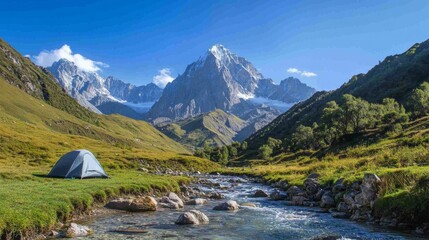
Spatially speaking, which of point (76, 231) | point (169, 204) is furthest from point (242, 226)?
point (76, 231)

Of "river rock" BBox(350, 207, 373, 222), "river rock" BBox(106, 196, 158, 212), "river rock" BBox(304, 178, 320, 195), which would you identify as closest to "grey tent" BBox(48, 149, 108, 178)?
"river rock" BBox(106, 196, 158, 212)

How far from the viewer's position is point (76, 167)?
141ft

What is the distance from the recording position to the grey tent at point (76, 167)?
42656 millimetres

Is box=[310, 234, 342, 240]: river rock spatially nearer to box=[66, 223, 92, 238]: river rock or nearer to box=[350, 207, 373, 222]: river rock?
box=[350, 207, 373, 222]: river rock

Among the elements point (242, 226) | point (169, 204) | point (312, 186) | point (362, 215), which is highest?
point (312, 186)

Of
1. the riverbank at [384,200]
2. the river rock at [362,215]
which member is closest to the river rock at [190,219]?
the riverbank at [384,200]

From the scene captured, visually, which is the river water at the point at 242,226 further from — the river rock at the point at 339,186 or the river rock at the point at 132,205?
the river rock at the point at 339,186

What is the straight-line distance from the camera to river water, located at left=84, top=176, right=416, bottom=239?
2200cm

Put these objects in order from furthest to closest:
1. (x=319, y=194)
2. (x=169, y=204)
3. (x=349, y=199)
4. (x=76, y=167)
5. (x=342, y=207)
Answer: (x=76, y=167), (x=319, y=194), (x=169, y=204), (x=342, y=207), (x=349, y=199)

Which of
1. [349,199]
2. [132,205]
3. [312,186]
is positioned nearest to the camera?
[349,199]

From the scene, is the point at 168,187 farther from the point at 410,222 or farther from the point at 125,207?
the point at 410,222

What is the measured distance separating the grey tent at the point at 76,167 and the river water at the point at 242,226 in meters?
15.6

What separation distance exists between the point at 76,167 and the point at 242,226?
26002mm

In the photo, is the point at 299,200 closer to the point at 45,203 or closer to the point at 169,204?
the point at 169,204
